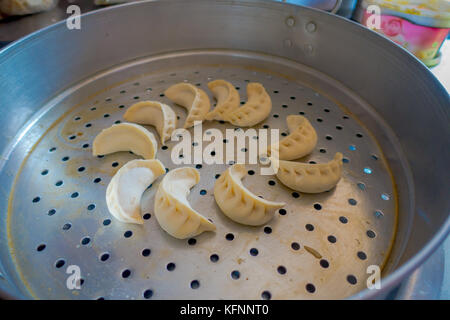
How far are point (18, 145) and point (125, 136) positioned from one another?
0.36m

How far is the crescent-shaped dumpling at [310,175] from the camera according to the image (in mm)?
847

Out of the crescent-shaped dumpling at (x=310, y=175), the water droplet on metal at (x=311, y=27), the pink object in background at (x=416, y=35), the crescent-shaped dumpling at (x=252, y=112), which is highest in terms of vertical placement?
the water droplet on metal at (x=311, y=27)

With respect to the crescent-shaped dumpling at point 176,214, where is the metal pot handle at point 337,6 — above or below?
above

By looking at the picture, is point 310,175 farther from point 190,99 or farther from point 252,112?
point 190,99

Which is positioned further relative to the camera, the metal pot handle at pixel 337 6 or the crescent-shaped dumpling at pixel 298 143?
the metal pot handle at pixel 337 6

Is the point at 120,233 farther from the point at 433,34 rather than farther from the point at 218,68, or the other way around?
the point at 433,34

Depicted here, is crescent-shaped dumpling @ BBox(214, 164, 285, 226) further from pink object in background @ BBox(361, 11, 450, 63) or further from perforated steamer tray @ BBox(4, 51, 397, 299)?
pink object in background @ BBox(361, 11, 450, 63)

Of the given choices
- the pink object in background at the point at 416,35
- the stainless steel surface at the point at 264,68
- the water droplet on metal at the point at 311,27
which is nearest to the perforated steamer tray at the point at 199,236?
the stainless steel surface at the point at 264,68

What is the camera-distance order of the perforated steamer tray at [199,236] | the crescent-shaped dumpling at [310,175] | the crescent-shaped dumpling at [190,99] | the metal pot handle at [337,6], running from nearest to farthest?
the perforated steamer tray at [199,236], the crescent-shaped dumpling at [310,175], the crescent-shaped dumpling at [190,99], the metal pot handle at [337,6]

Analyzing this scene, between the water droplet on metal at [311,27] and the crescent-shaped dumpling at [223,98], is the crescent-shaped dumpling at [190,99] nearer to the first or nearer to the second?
the crescent-shaped dumpling at [223,98]

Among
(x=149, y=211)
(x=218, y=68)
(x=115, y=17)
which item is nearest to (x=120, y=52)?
(x=115, y=17)

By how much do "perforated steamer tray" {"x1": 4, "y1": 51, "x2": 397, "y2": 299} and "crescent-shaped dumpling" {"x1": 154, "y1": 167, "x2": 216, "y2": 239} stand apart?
1.2 inches

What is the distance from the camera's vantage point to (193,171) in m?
0.89

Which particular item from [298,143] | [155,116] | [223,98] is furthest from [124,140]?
[298,143]
